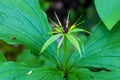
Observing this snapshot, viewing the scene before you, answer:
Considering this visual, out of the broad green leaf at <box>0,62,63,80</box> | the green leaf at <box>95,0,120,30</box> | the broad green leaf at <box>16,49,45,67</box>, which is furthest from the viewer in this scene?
the broad green leaf at <box>16,49,45,67</box>

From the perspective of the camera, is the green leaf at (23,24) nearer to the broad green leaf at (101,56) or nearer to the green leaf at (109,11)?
the broad green leaf at (101,56)

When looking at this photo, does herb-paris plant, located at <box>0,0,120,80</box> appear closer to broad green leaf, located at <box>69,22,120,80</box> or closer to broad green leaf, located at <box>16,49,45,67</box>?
broad green leaf, located at <box>69,22,120,80</box>

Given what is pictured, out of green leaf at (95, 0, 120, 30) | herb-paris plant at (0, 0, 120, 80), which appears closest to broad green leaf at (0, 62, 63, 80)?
herb-paris plant at (0, 0, 120, 80)

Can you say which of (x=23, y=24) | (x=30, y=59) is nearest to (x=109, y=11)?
(x=23, y=24)

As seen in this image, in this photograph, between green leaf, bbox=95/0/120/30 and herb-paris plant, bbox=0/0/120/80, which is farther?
green leaf, bbox=95/0/120/30

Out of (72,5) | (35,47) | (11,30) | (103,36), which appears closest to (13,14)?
(11,30)

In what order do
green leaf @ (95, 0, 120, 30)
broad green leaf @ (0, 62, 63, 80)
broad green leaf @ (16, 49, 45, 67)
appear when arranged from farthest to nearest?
1. broad green leaf @ (16, 49, 45, 67)
2. green leaf @ (95, 0, 120, 30)
3. broad green leaf @ (0, 62, 63, 80)
